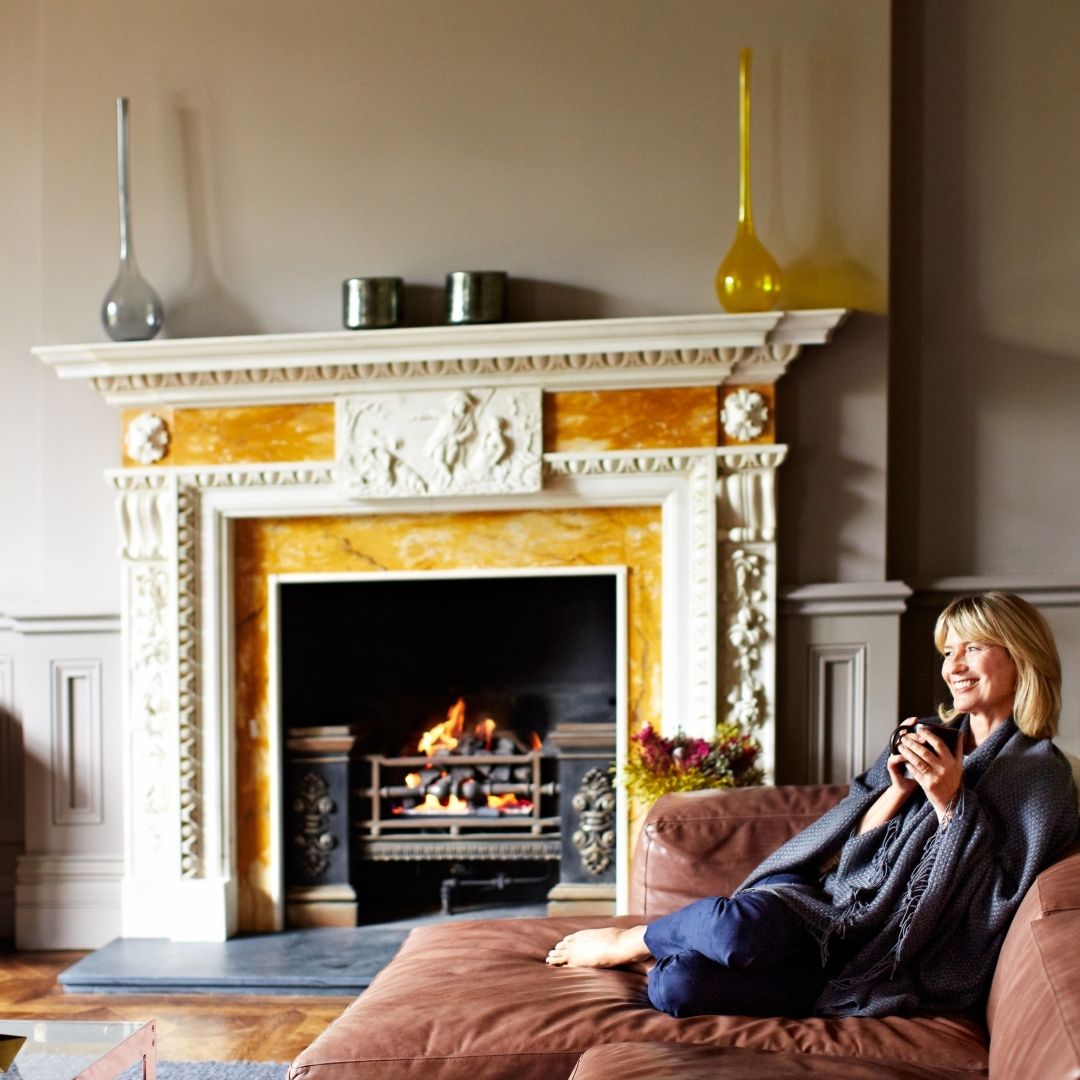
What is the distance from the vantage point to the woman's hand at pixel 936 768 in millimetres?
1953

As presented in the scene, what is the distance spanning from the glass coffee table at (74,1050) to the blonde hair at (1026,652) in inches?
59.3

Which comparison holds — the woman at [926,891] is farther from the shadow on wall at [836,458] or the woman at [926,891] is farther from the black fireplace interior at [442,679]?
the black fireplace interior at [442,679]

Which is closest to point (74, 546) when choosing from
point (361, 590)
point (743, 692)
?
point (361, 590)

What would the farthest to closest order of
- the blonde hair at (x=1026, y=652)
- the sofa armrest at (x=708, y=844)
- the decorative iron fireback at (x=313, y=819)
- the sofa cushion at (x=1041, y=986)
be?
1. the decorative iron fireback at (x=313, y=819)
2. the sofa armrest at (x=708, y=844)
3. the blonde hair at (x=1026, y=652)
4. the sofa cushion at (x=1041, y=986)

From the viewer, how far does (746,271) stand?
334 centimetres

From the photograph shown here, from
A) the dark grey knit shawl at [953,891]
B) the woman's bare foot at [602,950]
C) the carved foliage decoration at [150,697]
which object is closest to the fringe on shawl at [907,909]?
the dark grey knit shawl at [953,891]

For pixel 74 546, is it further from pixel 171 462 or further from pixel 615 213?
pixel 615 213

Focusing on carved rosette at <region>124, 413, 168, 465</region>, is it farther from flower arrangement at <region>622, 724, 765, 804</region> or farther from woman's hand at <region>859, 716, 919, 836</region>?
woman's hand at <region>859, 716, 919, 836</region>

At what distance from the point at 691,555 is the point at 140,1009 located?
1859mm

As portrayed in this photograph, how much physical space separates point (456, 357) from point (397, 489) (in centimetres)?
40

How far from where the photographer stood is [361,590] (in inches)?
154

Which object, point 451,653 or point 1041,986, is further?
point 451,653

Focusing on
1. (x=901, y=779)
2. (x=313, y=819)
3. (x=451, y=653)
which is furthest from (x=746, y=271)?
(x=313, y=819)

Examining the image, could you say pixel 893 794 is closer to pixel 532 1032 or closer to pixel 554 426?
pixel 532 1032
